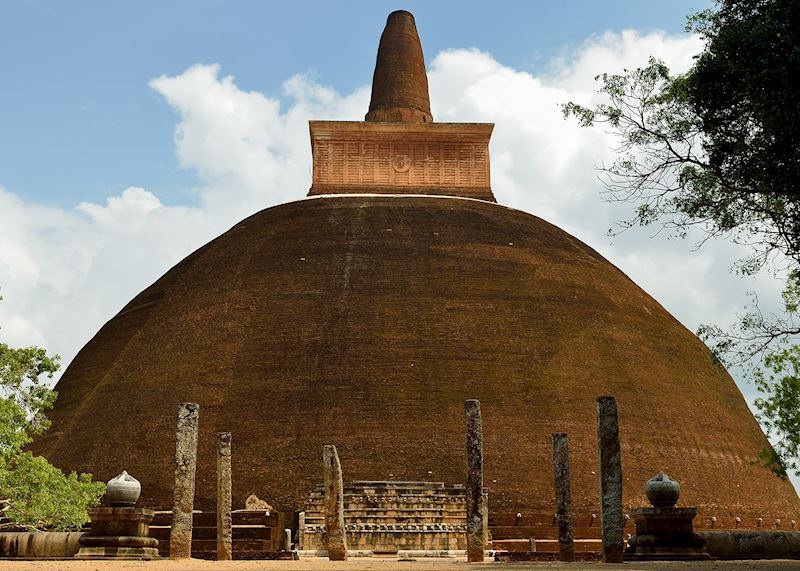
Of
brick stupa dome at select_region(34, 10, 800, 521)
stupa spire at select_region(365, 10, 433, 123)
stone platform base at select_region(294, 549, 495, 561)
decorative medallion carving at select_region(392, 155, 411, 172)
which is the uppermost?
stupa spire at select_region(365, 10, 433, 123)

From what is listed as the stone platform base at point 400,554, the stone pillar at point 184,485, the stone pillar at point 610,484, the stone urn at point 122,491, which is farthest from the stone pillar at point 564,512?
the stone urn at point 122,491

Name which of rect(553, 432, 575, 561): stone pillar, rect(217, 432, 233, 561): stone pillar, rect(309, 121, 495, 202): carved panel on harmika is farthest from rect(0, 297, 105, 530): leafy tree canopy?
rect(309, 121, 495, 202): carved panel on harmika

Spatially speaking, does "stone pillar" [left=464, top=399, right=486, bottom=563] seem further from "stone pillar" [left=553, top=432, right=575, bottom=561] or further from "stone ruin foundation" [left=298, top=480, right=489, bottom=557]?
"stone ruin foundation" [left=298, top=480, right=489, bottom=557]

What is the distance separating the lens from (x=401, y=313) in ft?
83.5

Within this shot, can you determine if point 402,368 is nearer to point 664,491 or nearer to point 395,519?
point 395,519

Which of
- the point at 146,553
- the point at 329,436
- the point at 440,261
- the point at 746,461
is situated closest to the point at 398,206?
the point at 440,261

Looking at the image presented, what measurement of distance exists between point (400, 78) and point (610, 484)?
79.7 feet

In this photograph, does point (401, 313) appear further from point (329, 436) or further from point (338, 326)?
point (329, 436)

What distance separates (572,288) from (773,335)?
15.3 m

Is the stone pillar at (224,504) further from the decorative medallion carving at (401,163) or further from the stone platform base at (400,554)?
the decorative medallion carving at (401,163)

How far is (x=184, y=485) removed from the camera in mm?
14461

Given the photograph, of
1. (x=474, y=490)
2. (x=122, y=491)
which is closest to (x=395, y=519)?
(x=474, y=490)

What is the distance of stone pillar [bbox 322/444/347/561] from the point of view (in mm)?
14773

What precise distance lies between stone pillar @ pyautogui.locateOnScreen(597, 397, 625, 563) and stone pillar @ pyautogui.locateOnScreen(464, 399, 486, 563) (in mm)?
1811
